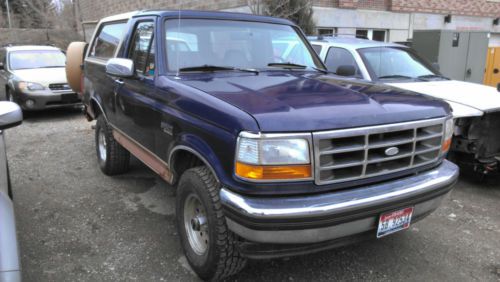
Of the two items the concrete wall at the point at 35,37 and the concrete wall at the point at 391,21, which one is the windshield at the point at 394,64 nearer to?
the concrete wall at the point at 391,21

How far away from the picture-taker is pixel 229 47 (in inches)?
149

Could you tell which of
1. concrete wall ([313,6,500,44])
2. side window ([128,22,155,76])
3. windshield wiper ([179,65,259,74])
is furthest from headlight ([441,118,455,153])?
concrete wall ([313,6,500,44])

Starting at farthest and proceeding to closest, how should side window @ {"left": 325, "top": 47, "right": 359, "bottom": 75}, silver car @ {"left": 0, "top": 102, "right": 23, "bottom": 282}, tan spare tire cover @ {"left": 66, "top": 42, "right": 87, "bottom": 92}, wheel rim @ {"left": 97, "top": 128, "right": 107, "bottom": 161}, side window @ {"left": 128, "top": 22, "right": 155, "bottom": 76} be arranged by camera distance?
tan spare tire cover @ {"left": 66, "top": 42, "right": 87, "bottom": 92} < side window @ {"left": 325, "top": 47, "right": 359, "bottom": 75} < wheel rim @ {"left": 97, "top": 128, "right": 107, "bottom": 161} < side window @ {"left": 128, "top": 22, "right": 155, "bottom": 76} < silver car @ {"left": 0, "top": 102, "right": 23, "bottom": 282}

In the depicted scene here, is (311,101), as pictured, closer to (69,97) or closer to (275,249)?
(275,249)

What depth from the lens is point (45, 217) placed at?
13.7ft

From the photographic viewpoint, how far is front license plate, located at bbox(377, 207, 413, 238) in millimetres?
2701

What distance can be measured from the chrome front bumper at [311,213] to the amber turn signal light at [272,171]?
130mm

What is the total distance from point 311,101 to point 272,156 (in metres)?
0.55

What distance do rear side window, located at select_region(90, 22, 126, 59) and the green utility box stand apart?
736 centimetres

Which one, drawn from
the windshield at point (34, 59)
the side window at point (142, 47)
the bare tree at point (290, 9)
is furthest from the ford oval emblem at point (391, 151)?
the windshield at point (34, 59)

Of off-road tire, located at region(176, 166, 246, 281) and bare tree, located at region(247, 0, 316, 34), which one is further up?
bare tree, located at region(247, 0, 316, 34)

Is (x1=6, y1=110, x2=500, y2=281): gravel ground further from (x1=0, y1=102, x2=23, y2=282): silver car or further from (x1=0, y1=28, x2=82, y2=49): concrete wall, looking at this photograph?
(x1=0, y1=28, x2=82, y2=49): concrete wall

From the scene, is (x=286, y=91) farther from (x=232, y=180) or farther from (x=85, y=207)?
(x=85, y=207)

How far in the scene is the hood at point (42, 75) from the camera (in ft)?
29.4
